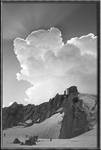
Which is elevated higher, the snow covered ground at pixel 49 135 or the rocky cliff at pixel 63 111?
the rocky cliff at pixel 63 111

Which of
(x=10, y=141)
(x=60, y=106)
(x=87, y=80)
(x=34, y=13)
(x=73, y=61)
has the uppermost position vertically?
(x=34, y=13)

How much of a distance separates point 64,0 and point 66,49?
0.48 metres

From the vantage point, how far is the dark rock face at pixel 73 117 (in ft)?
8.15

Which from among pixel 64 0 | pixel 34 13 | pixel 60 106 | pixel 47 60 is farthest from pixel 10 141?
pixel 64 0

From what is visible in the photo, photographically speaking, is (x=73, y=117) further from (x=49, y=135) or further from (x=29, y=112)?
(x=29, y=112)

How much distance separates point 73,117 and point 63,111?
11cm

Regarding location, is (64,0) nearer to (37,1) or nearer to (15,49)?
(37,1)

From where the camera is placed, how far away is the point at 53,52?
2557 millimetres

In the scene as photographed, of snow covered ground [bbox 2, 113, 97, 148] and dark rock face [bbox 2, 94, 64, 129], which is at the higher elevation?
dark rock face [bbox 2, 94, 64, 129]

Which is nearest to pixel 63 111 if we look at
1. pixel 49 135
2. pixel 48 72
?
pixel 49 135

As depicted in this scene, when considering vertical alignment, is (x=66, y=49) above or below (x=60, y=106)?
above

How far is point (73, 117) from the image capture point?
252 cm

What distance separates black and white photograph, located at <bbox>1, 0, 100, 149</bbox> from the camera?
8.20 feet

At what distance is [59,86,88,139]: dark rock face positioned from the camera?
2484 millimetres
